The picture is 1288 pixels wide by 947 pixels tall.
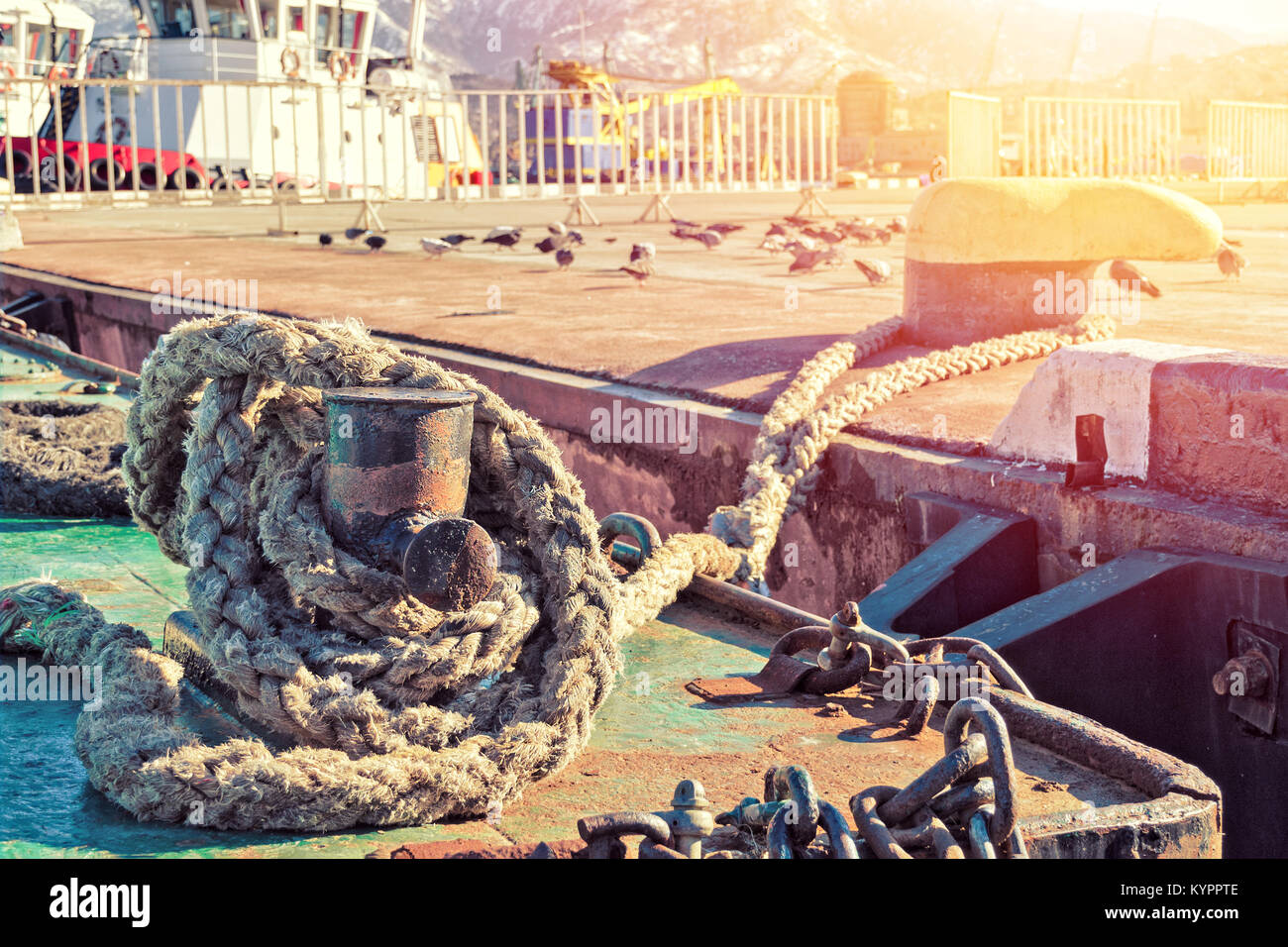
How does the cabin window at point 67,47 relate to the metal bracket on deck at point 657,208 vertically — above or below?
above

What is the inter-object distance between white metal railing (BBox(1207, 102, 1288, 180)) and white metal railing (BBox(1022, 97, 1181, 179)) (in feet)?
2.46

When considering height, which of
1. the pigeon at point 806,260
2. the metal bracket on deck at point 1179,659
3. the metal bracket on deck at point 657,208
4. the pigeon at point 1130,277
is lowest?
the metal bracket on deck at point 1179,659

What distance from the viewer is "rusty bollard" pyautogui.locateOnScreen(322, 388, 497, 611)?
92.0 inches

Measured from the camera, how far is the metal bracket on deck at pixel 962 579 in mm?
3652

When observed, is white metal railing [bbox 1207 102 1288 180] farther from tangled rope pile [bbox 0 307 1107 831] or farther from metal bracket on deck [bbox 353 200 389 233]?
tangled rope pile [bbox 0 307 1107 831]

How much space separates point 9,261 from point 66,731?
10538 millimetres

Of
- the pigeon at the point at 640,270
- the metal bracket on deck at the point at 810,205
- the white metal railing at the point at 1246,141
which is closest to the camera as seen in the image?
the pigeon at the point at 640,270

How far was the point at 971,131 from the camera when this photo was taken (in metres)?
9.82

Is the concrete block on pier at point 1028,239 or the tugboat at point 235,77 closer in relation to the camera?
the concrete block on pier at point 1028,239

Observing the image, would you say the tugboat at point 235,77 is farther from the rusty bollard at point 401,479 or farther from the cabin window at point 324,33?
the rusty bollard at point 401,479

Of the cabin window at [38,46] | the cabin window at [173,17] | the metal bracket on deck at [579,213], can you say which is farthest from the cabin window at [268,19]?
the metal bracket on deck at [579,213]

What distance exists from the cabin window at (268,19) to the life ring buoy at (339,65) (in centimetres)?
149

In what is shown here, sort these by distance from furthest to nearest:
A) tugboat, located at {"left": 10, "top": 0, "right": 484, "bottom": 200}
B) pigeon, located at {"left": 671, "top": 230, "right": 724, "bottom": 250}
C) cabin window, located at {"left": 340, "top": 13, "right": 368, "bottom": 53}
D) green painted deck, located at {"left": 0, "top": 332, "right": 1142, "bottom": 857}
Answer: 1. cabin window, located at {"left": 340, "top": 13, "right": 368, "bottom": 53}
2. tugboat, located at {"left": 10, "top": 0, "right": 484, "bottom": 200}
3. pigeon, located at {"left": 671, "top": 230, "right": 724, "bottom": 250}
4. green painted deck, located at {"left": 0, "top": 332, "right": 1142, "bottom": 857}

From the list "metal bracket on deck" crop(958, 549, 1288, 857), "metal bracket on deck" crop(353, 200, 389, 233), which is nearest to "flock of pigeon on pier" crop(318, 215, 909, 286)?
"metal bracket on deck" crop(353, 200, 389, 233)
